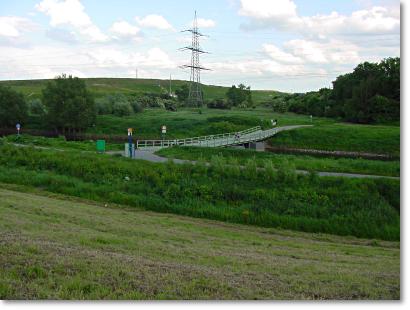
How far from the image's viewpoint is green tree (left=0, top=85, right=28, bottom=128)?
79312 millimetres

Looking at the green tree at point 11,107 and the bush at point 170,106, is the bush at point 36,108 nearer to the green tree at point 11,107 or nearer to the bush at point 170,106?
the green tree at point 11,107

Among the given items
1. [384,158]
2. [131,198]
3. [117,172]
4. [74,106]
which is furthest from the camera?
[74,106]

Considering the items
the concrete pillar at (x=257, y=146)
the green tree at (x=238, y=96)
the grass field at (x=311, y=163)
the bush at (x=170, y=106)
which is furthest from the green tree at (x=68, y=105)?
the green tree at (x=238, y=96)

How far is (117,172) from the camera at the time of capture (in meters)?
28.1

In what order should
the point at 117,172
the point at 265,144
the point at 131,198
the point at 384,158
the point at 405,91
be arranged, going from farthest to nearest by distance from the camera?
the point at 265,144, the point at 384,158, the point at 117,172, the point at 131,198, the point at 405,91

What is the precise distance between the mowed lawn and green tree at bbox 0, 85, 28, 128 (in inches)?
2654

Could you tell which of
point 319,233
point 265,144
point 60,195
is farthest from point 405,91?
point 265,144

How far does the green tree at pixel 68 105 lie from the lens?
74750 millimetres

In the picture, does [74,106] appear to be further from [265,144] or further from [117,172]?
[117,172]

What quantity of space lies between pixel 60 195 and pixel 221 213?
852cm

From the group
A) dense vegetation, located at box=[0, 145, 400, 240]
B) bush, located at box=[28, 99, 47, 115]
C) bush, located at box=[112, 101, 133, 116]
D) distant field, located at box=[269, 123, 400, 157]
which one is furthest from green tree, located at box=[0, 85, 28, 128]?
dense vegetation, located at box=[0, 145, 400, 240]

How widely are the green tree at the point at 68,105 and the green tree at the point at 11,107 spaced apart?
6.65 metres

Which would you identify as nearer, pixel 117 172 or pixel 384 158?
pixel 117 172

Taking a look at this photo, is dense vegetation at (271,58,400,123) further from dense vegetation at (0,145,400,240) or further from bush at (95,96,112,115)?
dense vegetation at (0,145,400,240)
